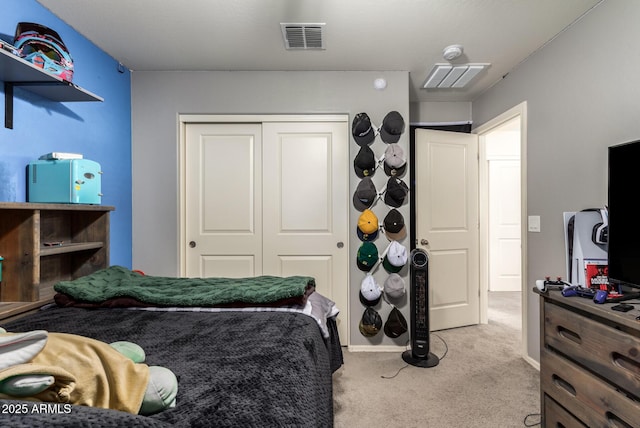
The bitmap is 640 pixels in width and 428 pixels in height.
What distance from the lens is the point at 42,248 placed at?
158 cm

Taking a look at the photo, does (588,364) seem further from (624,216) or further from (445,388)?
(445,388)

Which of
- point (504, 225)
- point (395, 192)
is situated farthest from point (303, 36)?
point (504, 225)

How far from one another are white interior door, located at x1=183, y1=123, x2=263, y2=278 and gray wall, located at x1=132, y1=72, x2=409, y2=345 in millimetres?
146

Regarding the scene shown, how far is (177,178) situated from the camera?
274 centimetres

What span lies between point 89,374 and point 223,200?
Result: 7.43 feet

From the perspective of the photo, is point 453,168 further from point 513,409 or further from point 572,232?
point 513,409

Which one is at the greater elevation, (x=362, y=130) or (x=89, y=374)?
(x=362, y=130)

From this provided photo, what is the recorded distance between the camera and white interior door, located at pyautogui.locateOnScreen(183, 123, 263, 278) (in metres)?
2.79

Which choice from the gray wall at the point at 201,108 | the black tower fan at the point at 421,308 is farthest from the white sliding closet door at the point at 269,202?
the black tower fan at the point at 421,308

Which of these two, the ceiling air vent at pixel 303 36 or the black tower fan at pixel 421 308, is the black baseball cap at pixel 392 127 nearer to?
the ceiling air vent at pixel 303 36

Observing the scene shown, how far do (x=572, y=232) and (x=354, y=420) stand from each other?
1744 millimetres

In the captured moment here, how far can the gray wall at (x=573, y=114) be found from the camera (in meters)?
1.68

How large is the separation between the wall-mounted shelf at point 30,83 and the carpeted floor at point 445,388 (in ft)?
8.39

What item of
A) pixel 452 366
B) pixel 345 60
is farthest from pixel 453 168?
pixel 452 366
